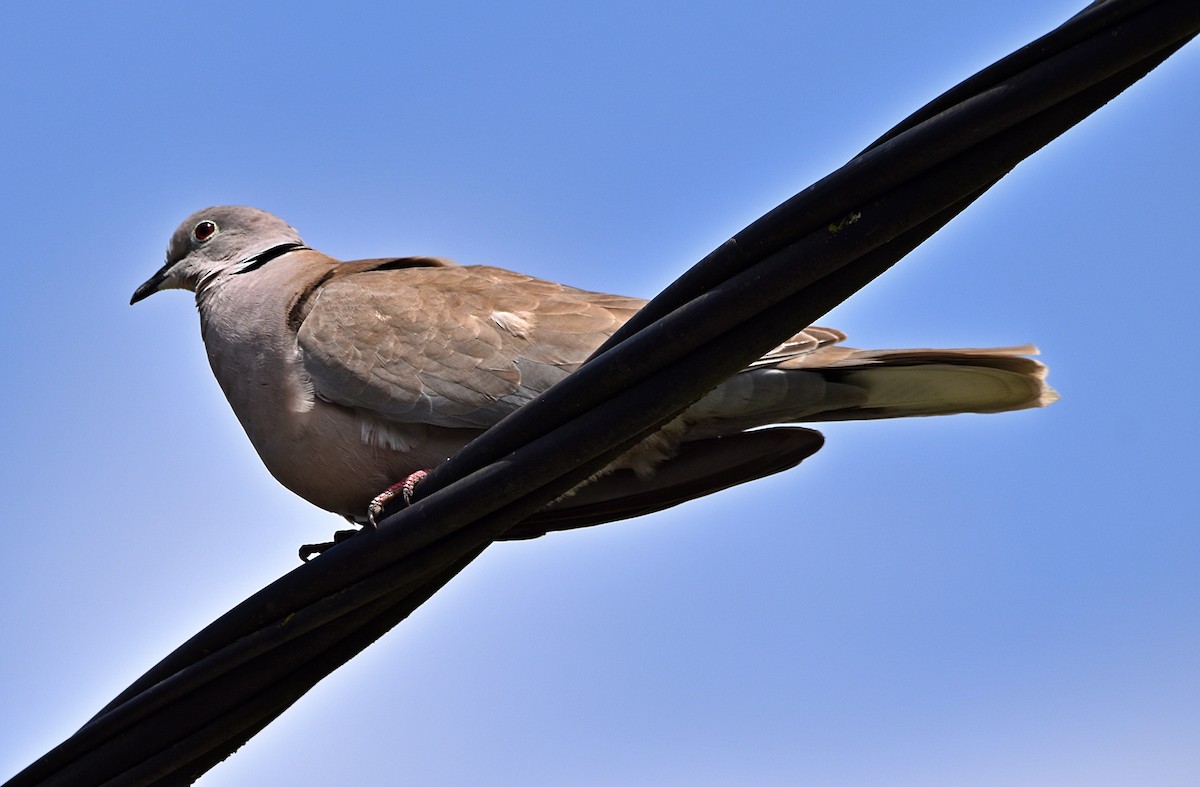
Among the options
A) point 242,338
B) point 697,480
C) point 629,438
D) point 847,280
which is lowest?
point 629,438

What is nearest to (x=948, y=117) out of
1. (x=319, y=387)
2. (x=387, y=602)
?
(x=387, y=602)

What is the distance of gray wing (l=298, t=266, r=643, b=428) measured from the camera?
14.6ft

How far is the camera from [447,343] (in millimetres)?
4574

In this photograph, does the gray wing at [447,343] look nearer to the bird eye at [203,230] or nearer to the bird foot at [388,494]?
the bird foot at [388,494]

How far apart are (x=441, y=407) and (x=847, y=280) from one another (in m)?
2.21

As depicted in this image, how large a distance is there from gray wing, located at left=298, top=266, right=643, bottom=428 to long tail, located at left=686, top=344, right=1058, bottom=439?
1.75ft

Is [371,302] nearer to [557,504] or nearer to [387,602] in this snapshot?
[557,504]

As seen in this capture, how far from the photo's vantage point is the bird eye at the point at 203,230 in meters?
6.10

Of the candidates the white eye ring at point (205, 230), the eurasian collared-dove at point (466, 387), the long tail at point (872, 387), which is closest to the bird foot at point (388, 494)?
the eurasian collared-dove at point (466, 387)

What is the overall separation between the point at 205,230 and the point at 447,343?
2.06m

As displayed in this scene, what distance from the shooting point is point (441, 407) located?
14.6ft

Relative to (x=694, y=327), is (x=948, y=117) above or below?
above

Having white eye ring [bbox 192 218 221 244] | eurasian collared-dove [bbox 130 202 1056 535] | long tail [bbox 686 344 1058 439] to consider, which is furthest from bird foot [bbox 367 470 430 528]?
white eye ring [bbox 192 218 221 244]

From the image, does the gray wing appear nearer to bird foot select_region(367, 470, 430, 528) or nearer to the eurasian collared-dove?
the eurasian collared-dove
